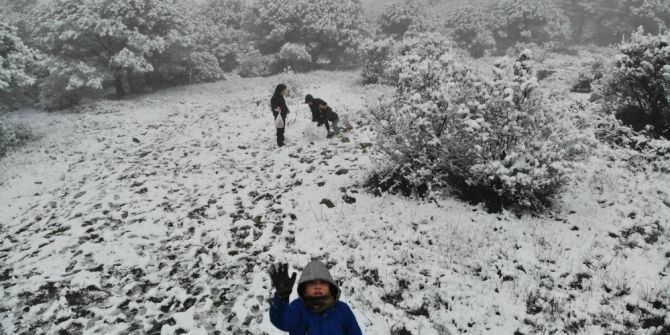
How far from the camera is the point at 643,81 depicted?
10008 millimetres

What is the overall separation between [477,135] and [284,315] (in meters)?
5.71

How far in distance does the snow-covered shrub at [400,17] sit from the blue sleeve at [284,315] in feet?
134

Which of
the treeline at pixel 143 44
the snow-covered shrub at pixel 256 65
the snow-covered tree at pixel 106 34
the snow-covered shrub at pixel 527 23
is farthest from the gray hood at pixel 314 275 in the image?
the snow-covered shrub at pixel 527 23

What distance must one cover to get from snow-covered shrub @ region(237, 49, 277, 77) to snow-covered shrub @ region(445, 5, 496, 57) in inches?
907

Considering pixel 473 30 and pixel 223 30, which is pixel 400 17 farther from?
pixel 223 30

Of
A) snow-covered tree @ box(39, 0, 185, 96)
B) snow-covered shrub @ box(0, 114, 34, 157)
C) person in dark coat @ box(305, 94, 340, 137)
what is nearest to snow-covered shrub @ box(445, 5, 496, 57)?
snow-covered tree @ box(39, 0, 185, 96)

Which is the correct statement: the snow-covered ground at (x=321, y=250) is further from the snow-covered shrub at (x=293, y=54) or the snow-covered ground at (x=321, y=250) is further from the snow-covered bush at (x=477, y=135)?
the snow-covered shrub at (x=293, y=54)

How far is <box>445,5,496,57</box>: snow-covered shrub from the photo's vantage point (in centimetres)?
4347

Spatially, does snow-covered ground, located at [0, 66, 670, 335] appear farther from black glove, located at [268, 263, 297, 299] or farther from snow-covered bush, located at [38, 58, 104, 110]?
snow-covered bush, located at [38, 58, 104, 110]

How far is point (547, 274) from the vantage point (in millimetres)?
5477

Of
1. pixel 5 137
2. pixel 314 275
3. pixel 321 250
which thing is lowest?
pixel 321 250

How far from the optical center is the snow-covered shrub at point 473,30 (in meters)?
43.5

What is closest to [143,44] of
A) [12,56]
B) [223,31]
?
[12,56]

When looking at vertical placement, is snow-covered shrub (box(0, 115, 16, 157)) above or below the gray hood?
below
